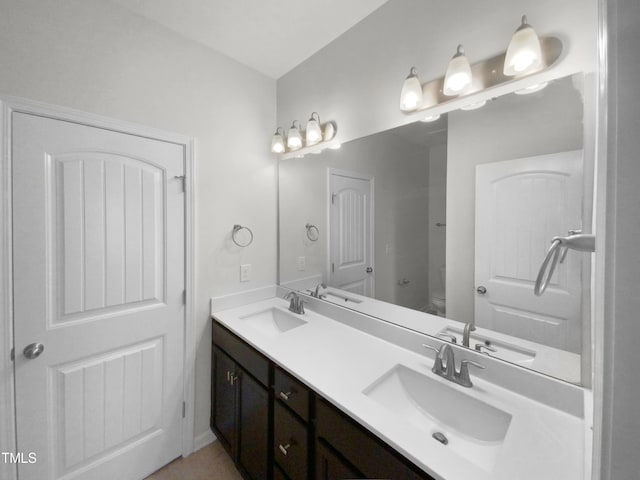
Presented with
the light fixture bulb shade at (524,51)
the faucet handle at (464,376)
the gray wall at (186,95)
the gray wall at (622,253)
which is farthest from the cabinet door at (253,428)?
the light fixture bulb shade at (524,51)

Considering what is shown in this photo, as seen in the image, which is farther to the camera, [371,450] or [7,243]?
[7,243]

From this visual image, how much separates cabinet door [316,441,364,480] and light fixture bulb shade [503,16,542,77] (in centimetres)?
151

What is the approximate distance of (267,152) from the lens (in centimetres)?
209

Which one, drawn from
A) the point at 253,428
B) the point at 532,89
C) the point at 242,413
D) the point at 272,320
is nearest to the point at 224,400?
the point at 242,413

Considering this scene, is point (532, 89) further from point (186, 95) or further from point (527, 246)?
point (186, 95)

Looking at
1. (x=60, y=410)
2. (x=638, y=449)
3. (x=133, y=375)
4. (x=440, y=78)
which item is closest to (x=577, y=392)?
(x=638, y=449)

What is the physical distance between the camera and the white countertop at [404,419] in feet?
2.20

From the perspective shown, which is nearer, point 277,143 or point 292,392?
point 292,392

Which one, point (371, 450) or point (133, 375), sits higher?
point (371, 450)

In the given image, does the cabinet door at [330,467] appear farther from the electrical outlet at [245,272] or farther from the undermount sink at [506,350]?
the electrical outlet at [245,272]

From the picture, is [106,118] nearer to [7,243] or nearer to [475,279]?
[7,243]

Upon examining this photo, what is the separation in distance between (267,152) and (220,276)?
3.40 feet

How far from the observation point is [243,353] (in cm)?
143

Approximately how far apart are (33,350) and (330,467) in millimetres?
1424
